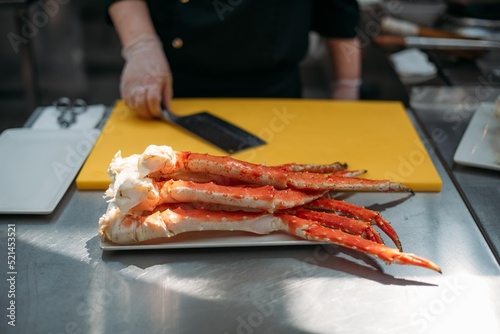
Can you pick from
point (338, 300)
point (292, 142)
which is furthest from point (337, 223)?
point (292, 142)

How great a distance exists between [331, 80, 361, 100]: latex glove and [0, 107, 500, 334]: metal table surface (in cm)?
94

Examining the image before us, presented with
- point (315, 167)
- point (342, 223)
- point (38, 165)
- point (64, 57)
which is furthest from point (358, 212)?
point (64, 57)

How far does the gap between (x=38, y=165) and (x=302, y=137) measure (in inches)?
26.9

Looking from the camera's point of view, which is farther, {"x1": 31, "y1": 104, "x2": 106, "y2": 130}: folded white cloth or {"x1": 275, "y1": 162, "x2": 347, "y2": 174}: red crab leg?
{"x1": 31, "y1": 104, "x2": 106, "y2": 130}: folded white cloth

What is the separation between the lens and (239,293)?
0.99 meters

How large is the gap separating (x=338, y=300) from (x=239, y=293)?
0.57 feet

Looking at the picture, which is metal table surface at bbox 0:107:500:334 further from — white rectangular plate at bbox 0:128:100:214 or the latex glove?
the latex glove

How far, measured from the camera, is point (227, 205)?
1109mm

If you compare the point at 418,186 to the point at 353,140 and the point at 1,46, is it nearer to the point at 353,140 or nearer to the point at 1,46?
the point at 353,140

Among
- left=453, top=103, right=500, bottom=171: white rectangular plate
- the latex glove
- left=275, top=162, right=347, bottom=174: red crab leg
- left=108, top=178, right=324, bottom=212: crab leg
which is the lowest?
the latex glove

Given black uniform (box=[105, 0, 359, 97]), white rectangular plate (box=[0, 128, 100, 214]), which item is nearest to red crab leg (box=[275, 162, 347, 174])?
white rectangular plate (box=[0, 128, 100, 214])

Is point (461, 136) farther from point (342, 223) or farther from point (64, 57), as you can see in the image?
point (64, 57)

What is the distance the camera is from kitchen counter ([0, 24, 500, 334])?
92 cm

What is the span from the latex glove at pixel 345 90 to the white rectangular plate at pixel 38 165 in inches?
37.0
